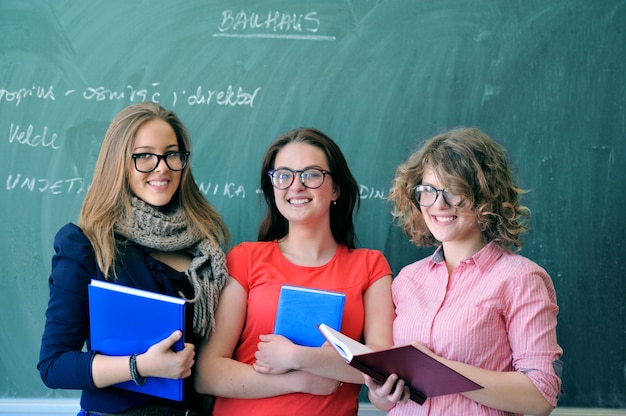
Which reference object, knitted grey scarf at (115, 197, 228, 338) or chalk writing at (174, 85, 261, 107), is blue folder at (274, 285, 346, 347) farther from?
chalk writing at (174, 85, 261, 107)

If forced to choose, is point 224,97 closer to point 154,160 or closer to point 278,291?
point 154,160

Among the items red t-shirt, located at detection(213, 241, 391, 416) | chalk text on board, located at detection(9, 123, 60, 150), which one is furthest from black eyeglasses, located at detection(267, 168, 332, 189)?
chalk text on board, located at detection(9, 123, 60, 150)

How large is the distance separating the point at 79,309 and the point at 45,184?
2.74 ft

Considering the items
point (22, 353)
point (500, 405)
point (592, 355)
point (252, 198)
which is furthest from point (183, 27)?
point (592, 355)

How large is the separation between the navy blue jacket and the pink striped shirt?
2.36 feet

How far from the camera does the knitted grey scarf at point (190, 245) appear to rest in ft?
5.60

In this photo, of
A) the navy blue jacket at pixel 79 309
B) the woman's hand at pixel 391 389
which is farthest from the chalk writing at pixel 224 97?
the woman's hand at pixel 391 389

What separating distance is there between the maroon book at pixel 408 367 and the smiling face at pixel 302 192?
49 centimetres

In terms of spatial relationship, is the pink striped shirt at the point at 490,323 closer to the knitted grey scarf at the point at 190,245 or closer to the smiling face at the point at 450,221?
the smiling face at the point at 450,221

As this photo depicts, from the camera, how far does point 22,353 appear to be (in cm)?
225

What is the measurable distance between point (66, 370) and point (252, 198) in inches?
38.4

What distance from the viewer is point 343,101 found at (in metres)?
2.30

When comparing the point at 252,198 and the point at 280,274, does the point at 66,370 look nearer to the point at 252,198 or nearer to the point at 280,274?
the point at 280,274

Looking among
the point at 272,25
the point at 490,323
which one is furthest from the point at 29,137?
the point at 490,323
